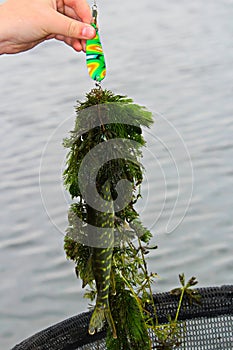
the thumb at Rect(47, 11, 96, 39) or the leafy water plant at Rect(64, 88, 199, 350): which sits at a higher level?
the thumb at Rect(47, 11, 96, 39)

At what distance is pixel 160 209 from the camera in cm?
253

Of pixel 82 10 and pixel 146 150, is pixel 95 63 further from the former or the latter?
pixel 146 150

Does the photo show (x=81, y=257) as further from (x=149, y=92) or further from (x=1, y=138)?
(x=149, y=92)

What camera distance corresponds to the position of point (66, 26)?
123cm

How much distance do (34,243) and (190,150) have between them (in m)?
0.75

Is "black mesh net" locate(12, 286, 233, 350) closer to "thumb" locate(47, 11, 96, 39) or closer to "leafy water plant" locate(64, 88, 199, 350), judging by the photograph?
"leafy water plant" locate(64, 88, 199, 350)

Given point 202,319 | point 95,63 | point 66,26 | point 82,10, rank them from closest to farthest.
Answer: point 95,63 < point 66,26 < point 82,10 < point 202,319

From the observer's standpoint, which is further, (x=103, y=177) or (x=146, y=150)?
(x=146, y=150)


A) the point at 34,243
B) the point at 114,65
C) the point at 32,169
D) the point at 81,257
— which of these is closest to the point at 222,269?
the point at 34,243

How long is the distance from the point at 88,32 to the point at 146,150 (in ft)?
4.62

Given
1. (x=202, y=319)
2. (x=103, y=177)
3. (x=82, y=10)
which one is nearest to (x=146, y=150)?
(x=202, y=319)

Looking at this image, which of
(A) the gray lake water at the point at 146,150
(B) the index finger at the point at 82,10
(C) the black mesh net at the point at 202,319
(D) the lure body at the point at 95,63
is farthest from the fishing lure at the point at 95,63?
(C) the black mesh net at the point at 202,319

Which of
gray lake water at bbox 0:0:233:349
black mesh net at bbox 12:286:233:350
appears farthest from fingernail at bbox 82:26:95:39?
black mesh net at bbox 12:286:233:350

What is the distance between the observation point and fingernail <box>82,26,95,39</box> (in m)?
1.13
